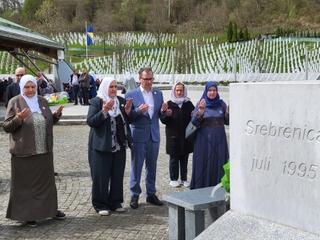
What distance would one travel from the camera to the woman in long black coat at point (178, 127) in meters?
8.00

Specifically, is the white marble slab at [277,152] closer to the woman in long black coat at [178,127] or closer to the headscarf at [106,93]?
the headscarf at [106,93]

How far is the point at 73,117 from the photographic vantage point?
60.3 ft

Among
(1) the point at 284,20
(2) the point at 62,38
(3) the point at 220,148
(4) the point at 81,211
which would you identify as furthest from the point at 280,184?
(1) the point at 284,20

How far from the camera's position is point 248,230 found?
406 cm

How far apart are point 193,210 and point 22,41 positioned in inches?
709

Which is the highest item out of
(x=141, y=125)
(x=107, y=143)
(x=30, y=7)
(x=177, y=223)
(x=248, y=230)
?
(x=30, y=7)

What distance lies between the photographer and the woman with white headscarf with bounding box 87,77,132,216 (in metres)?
6.54

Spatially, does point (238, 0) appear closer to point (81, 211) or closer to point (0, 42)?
point (0, 42)

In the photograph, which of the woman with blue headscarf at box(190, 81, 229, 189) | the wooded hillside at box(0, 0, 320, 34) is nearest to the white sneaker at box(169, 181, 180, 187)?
the woman with blue headscarf at box(190, 81, 229, 189)

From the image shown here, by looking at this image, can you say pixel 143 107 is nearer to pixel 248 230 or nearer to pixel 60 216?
pixel 60 216

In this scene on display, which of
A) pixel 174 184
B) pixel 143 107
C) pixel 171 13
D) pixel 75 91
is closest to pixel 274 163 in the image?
pixel 143 107

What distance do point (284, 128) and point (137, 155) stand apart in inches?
136

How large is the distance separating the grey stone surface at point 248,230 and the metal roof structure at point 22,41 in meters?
16.5

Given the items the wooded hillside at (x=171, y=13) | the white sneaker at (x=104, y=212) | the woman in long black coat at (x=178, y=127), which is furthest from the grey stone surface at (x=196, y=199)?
the wooded hillside at (x=171, y=13)
